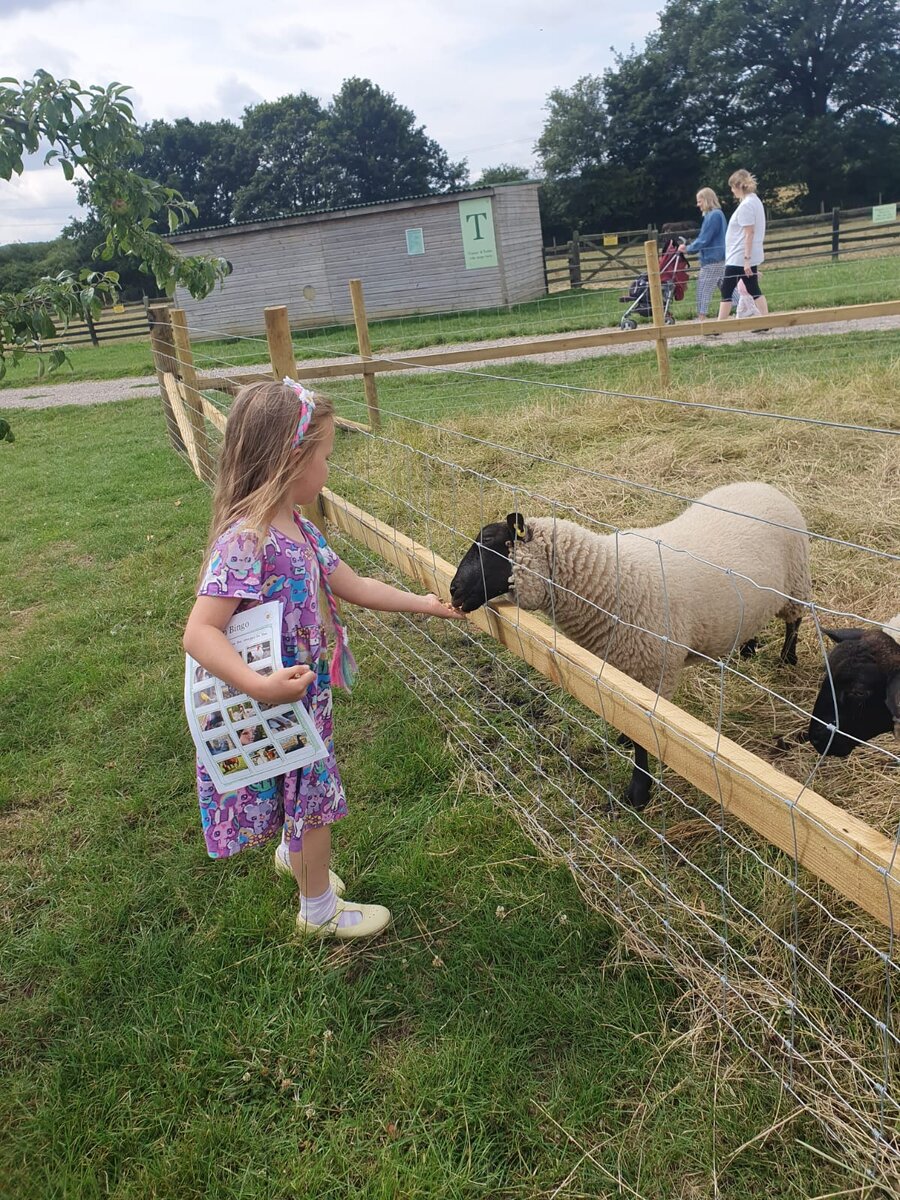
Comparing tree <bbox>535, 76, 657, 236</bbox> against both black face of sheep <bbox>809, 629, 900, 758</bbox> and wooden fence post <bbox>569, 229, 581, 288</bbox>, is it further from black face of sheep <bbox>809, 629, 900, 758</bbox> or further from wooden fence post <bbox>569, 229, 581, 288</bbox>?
black face of sheep <bbox>809, 629, 900, 758</bbox>

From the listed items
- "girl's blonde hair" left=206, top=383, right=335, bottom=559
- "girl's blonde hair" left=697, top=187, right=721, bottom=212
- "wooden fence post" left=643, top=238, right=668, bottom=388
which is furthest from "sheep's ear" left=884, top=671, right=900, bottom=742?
"girl's blonde hair" left=697, top=187, right=721, bottom=212

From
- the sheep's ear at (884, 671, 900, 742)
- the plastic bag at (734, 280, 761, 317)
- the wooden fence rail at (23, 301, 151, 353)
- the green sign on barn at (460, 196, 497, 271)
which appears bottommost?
the sheep's ear at (884, 671, 900, 742)

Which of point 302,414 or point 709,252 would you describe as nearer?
point 302,414

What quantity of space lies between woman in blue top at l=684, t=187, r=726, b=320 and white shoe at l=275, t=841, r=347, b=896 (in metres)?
11.9

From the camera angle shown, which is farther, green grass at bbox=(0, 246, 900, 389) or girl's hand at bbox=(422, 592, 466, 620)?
green grass at bbox=(0, 246, 900, 389)

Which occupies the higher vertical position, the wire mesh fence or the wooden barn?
the wooden barn

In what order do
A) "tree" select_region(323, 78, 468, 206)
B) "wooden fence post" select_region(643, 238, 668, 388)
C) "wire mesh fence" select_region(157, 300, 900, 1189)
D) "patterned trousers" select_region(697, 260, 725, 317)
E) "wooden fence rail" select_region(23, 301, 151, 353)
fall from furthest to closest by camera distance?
1. "tree" select_region(323, 78, 468, 206)
2. "wooden fence rail" select_region(23, 301, 151, 353)
3. "patterned trousers" select_region(697, 260, 725, 317)
4. "wooden fence post" select_region(643, 238, 668, 388)
5. "wire mesh fence" select_region(157, 300, 900, 1189)

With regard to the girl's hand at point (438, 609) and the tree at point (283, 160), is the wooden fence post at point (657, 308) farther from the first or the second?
the tree at point (283, 160)

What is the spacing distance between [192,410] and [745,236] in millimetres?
7541

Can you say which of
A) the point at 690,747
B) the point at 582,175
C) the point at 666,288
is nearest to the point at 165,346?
the point at 666,288

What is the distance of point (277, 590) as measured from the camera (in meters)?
2.28

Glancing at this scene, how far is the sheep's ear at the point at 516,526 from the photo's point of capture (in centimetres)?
305

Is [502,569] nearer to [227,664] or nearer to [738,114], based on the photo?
[227,664]

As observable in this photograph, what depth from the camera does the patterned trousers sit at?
12672 mm
